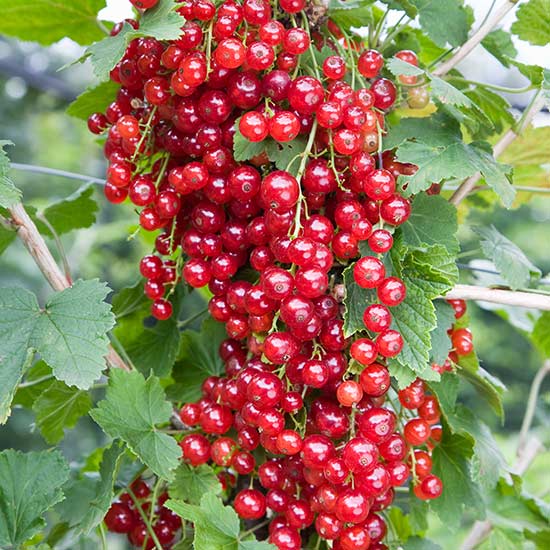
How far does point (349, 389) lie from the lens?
509 mm

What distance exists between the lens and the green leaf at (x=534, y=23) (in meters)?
0.68

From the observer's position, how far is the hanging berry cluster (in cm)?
51

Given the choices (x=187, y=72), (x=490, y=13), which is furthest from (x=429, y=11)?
(x=187, y=72)

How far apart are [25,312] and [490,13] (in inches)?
20.6

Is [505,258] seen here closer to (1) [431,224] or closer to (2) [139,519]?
(1) [431,224]

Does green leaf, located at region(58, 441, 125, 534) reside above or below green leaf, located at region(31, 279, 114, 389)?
below

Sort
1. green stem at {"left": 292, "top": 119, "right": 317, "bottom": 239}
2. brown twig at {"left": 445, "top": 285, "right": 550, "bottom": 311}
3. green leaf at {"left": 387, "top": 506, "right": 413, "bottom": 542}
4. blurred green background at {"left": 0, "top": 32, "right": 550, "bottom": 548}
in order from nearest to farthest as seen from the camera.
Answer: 1. green stem at {"left": 292, "top": 119, "right": 317, "bottom": 239}
2. brown twig at {"left": 445, "top": 285, "right": 550, "bottom": 311}
3. green leaf at {"left": 387, "top": 506, "right": 413, "bottom": 542}
4. blurred green background at {"left": 0, "top": 32, "right": 550, "bottom": 548}

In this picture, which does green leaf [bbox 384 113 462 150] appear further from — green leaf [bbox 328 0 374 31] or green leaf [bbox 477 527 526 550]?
green leaf [bbox 477 527 526 550]

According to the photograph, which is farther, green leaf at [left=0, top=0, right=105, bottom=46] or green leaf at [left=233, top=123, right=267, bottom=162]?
green leaf at [left=0, top=0, right=105, bottom=46]

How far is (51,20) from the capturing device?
2.50ft

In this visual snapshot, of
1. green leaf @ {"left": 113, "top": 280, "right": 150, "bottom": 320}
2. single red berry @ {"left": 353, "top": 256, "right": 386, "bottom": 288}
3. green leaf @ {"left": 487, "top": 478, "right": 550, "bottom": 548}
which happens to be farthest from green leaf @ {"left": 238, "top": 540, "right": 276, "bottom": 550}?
green leaf @ {"left": 487, "top": 478, "right": 550, "bottom": 548}

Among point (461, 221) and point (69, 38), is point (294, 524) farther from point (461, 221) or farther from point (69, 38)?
point (69, 38)

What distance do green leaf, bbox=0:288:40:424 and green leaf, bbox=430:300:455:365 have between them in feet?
1.09

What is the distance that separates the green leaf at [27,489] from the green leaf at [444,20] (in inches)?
21.4
